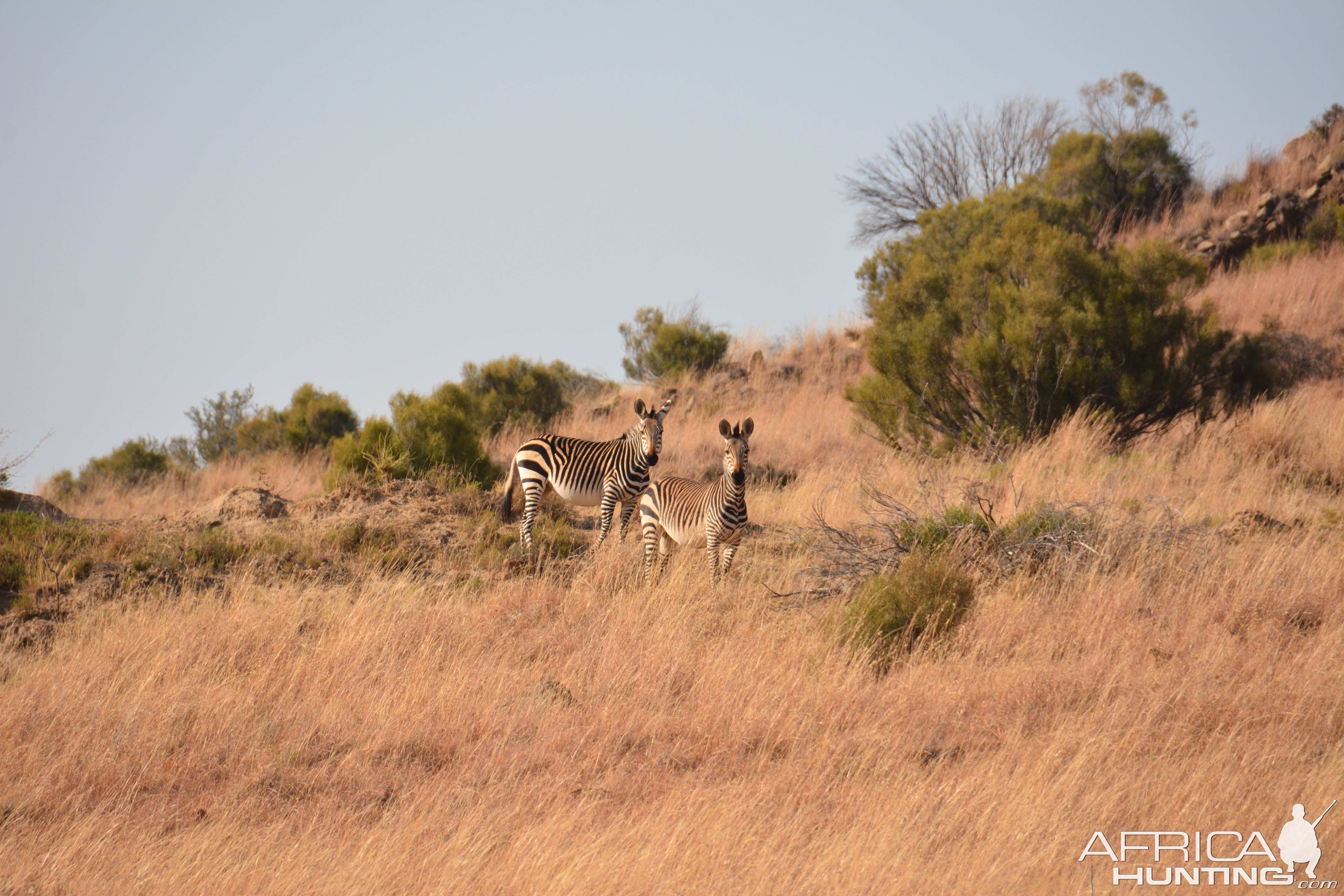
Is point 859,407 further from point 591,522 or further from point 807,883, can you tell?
point 807,883

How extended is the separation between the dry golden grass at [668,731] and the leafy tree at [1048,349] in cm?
535

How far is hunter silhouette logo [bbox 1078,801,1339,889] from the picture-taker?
11.6 feet

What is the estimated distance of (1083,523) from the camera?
25.8ft

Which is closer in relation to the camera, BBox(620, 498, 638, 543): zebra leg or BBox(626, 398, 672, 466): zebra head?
BBox(620, 498, 638, 543): zebra leg

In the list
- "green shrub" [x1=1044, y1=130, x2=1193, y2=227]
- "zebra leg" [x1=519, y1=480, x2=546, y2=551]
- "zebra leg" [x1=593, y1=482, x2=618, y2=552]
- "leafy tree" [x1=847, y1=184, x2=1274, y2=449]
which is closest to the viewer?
"zebra leg" [x1=593, y1=482, x2=618, y2=552]

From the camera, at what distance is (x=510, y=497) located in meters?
11.4

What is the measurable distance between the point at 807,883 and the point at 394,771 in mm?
2427

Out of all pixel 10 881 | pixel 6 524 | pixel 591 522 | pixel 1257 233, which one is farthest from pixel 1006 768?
pixel 1257 233

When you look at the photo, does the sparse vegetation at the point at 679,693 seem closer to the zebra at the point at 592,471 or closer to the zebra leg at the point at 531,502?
the zebra leg at the point at 531,502

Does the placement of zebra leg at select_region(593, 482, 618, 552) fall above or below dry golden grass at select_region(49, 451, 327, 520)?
below

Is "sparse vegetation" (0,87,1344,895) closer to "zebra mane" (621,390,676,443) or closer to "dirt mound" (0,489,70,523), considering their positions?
"zebra mane" (621,390,676,443)

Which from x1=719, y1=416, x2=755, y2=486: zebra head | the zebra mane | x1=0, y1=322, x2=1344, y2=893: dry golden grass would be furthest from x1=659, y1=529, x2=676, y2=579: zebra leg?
the zebra mane

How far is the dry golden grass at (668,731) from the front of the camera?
3826 mm

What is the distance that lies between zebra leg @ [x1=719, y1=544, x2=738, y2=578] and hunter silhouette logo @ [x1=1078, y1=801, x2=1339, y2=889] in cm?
436
